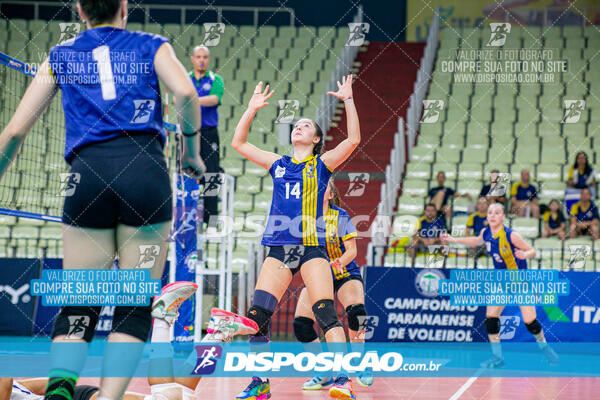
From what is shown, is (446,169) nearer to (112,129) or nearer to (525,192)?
(525,192)

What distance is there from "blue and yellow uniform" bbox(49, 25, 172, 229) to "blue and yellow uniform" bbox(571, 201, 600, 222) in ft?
32.0

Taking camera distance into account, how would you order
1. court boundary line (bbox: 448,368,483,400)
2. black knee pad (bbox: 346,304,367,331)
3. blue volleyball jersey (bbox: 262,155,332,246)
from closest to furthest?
blue volleyball jersey (bbox: 262,155,332,246) → court boundary line (bbox: 448,368,483,400) → black knee pad (bbox: 346,304,367,331)

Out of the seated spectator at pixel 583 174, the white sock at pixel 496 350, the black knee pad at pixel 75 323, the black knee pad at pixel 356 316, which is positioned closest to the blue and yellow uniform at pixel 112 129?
the black knee pad at pixel 75 323

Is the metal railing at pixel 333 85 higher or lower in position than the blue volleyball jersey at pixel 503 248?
higher

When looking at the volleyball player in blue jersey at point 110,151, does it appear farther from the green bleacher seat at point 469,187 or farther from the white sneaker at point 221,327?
the green bleacher seat at point 469,187

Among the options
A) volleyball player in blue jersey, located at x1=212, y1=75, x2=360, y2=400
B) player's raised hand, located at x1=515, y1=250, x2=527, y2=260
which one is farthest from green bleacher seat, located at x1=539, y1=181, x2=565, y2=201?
volleyball player in blue jersey, located at x1=212, y1=75, x2=360, y2=400

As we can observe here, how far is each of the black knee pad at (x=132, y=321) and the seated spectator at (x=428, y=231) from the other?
810cm

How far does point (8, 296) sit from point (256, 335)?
6.34 metres

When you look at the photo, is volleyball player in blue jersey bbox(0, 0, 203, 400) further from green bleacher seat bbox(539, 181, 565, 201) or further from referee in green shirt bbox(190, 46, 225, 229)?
green bleacher seat bbox(539, 181, 565, 201)

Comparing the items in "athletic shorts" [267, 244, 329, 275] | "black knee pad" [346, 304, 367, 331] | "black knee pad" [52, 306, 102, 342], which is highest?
"athletic shorts" [267, 244, 329, 275]

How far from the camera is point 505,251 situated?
9.06 meters

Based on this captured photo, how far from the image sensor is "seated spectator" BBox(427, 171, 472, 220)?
11798mm

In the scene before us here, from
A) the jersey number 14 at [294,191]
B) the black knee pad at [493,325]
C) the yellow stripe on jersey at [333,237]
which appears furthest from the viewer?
the black knee pad at [493,325]

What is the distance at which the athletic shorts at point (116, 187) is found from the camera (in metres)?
3.09
